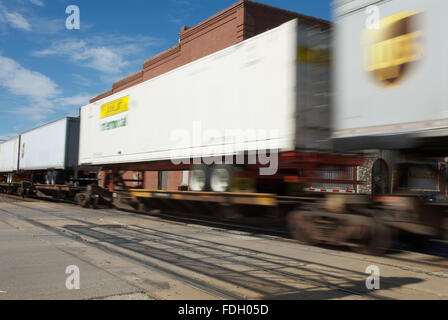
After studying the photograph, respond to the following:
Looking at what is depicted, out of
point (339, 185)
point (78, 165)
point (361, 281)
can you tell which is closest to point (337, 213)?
point (339, 185)

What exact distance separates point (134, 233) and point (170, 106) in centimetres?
420

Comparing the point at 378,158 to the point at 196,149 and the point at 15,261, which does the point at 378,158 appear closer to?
the point at 196,149

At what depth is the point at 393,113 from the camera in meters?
6.52

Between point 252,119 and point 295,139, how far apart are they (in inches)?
54.0

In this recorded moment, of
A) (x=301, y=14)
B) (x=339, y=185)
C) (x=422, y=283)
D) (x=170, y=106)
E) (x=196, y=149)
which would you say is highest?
(x=301, y=14)

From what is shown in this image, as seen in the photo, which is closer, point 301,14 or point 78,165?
point 78,165

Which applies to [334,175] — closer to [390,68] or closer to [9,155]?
[390,68]

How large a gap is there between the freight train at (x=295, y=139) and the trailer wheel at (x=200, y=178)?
3 cm

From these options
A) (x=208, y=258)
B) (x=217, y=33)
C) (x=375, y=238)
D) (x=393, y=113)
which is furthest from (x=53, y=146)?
(x=393, y=113)

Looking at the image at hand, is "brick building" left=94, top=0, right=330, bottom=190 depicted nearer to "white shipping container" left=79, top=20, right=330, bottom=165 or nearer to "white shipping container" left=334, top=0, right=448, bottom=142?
"white shipping container" left=79, top=20, right=330, bottom=165

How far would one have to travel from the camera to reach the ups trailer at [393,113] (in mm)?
6023

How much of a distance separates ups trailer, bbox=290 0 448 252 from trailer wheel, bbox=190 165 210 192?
12.9 feet

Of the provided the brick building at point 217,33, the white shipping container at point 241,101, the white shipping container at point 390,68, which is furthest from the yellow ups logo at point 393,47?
the brick building at point 217,33
